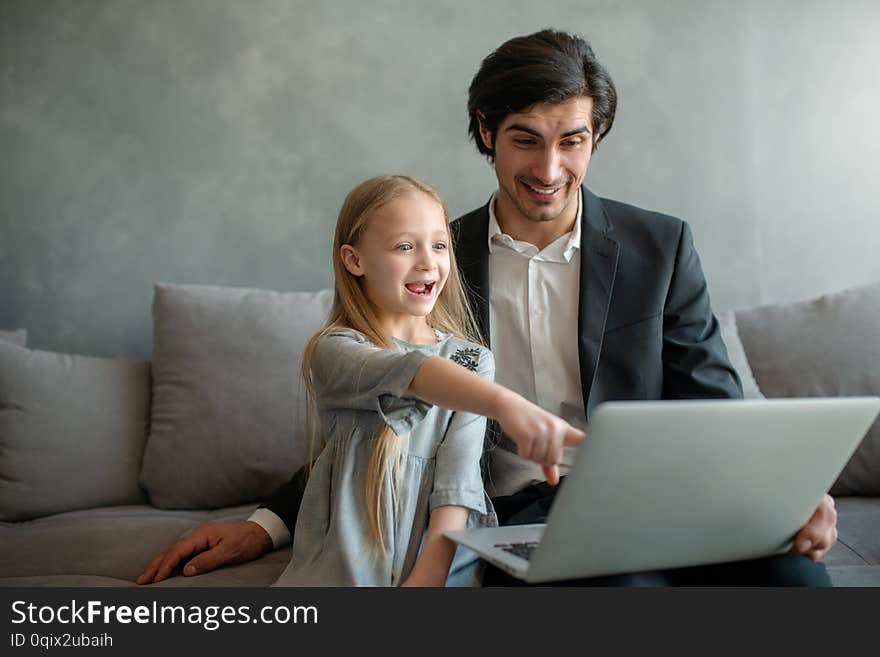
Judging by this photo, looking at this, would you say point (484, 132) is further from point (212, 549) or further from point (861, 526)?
point (861, 526)

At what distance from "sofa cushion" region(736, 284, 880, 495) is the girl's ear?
1.04 m

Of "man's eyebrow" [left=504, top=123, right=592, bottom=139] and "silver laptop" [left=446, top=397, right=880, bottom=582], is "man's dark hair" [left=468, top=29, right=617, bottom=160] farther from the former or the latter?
"silver laptop" [left=446, top=397, right=880, bottom=582]

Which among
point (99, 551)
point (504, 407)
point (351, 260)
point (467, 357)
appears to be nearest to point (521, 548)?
point (504, 407)

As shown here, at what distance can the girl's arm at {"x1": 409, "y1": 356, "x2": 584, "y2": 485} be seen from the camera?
2.96 ft

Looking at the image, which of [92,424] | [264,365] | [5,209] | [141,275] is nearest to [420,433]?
[264,365]

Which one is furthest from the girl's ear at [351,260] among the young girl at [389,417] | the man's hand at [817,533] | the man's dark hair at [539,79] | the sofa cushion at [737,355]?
the sofa cushion at [737,355]

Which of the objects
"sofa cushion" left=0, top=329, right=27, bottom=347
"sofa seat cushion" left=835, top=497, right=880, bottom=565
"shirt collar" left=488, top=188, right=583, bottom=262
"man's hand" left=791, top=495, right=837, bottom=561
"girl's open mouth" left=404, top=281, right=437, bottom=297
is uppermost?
"shirt collar" left=488, top=188, right=583, bottom=262

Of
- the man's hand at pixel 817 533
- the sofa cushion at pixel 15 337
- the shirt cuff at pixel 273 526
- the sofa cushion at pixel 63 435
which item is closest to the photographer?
the man's hand at pixel 817 533

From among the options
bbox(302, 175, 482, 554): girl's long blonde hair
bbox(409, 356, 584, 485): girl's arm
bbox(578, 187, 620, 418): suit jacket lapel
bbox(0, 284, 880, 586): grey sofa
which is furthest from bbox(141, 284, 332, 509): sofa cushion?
bbox(409, 356, 584, 485): girl's arm

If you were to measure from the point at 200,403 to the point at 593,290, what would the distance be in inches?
34.7

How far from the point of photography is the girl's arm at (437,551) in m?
1.11

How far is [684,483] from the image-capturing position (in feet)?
2.86

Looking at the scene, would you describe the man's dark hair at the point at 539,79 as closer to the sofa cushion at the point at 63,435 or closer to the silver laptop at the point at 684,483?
the silver laptop at the point at 684,483

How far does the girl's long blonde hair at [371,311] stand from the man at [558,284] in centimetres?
13
